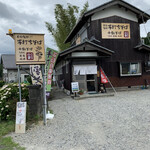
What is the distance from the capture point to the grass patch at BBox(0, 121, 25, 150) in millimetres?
2826

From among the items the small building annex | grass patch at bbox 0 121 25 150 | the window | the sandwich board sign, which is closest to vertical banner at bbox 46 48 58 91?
grass patch at bbox 0 121 25 150

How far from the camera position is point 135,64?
11.1 metres

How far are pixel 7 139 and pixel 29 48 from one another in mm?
2526

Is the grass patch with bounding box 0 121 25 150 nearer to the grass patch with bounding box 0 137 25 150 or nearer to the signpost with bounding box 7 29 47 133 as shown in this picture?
the grass patch with bounding box 0 137 25 150

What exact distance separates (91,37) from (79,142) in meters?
8.67

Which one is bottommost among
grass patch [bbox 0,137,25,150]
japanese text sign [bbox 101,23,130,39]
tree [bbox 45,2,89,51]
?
grass patch [bbox 0,137,25,150]

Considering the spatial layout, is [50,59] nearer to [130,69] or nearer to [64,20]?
[130,69]

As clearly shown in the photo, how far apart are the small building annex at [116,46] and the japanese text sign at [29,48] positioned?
540 cm

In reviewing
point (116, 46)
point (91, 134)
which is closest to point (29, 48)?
point (91, 134)

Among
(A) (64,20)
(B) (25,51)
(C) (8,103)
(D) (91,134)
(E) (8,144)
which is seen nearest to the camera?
(E) (8,144)

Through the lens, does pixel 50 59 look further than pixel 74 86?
No

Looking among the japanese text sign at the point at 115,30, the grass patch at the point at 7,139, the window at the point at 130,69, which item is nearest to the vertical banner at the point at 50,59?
the grass patch at the point at 7,139

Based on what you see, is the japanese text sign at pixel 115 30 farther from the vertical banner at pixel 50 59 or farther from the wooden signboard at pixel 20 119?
the wooden signboard at pixel 20 119

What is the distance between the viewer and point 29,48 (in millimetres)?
3934
